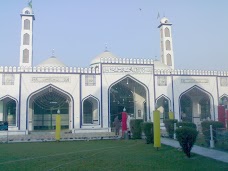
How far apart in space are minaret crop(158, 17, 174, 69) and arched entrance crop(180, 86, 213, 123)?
3.51 meters

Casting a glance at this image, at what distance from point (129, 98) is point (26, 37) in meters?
9.49

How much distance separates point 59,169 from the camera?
5812 mm

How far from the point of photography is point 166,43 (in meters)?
24.5

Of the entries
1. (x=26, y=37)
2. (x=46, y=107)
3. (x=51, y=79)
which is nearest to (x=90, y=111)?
(x=46, y=107)

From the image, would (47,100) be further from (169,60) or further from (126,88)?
(169,60)

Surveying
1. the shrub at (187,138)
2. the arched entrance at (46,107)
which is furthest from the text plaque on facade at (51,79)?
the shrub at (187,138)

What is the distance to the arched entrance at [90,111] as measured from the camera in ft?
63.7

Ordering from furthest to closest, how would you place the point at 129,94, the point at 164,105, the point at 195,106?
the point at 195,106 → the point at 164,105 → the point at 129,94

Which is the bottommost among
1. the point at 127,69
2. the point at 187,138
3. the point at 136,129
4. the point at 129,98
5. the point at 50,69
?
the point at 136,129

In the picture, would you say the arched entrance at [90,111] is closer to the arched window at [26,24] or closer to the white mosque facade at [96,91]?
the white mosque facade at [96,91]

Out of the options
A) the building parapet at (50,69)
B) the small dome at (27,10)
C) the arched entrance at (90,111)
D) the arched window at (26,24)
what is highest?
the small dome at (27,10)

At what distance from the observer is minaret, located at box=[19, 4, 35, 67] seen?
20.6m

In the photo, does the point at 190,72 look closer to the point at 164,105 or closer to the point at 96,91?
the point at 164,105

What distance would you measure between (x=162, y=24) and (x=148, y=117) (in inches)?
397
